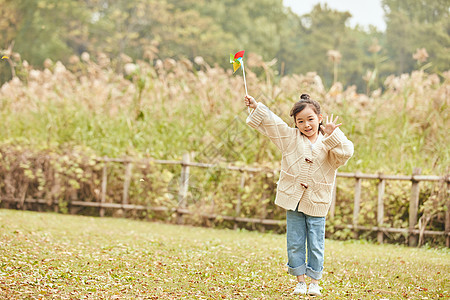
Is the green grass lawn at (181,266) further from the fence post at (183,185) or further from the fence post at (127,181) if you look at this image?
the fence post at (127,181)

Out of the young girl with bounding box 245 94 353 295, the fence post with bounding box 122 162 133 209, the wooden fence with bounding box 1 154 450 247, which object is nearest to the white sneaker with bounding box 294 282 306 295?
the young girl with bounding box 245 94 353 295

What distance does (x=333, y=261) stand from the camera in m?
5.39

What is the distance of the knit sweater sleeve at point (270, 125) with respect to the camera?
3.84 metres

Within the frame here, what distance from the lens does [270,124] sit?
388cm

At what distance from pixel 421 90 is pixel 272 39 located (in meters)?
19.5

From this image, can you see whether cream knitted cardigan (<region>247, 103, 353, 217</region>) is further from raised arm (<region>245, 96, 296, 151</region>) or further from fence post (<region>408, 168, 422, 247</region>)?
fence post (<region>408, 168, 422, 247</region>)

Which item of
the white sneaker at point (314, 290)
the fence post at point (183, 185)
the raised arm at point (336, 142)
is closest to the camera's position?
the raised arm at point (336, 142)

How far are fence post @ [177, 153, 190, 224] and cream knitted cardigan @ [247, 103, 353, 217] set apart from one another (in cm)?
444

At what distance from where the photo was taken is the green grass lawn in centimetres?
374

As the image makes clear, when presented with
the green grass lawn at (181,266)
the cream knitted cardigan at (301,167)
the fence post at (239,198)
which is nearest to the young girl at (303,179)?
the cream knitted cardigan at (301,167)

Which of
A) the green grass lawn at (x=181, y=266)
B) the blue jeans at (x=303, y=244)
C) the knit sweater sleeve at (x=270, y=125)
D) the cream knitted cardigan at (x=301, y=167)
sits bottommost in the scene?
the green grass lawn at (x=181, y=266)

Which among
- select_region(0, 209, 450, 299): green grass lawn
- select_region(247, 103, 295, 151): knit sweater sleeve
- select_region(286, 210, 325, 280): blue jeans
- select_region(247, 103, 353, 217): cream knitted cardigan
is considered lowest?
select_region(0, 209, 450, 299): green grass lawn

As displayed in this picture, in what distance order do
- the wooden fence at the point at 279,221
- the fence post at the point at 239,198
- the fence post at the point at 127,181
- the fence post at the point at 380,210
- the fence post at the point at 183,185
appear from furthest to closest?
the fence post at the point at 127,181, the fence post at the point at 183,185, the fence post at the point at 239,198, the fence post at the point at 380,210, the wooden fence at the point at 279,221

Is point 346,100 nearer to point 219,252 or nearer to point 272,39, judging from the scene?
point 219,252
